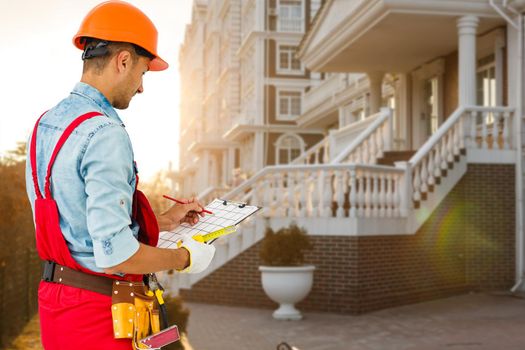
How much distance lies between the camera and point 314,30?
2192cm

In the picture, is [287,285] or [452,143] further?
[452,143]

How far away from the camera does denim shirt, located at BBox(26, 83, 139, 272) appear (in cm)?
248

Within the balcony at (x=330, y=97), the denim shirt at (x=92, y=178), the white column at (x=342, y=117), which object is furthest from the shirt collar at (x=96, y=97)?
the white column at (x=342, y=117)

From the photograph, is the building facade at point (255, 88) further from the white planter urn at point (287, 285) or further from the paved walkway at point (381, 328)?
the white planter urn at point (287, 285)

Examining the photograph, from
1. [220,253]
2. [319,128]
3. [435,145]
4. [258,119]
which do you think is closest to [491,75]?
[435,145]

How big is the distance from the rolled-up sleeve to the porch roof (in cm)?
1421

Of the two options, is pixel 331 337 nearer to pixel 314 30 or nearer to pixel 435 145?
pixel 435 145

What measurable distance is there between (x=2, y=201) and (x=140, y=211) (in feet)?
25.4

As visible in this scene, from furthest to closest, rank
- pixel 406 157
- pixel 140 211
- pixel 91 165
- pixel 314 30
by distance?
pixel 314 30 → pixel 406 157 → pixel 140 211 → pixel 91 165

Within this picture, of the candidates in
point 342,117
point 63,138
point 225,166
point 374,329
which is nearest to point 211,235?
point 63,138

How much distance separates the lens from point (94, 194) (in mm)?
2473

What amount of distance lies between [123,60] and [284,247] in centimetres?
963

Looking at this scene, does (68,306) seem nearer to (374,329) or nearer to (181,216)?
(181,216)

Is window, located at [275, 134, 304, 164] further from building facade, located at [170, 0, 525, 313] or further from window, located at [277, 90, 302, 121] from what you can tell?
building facade, located at [170, 0, 525, 313]
